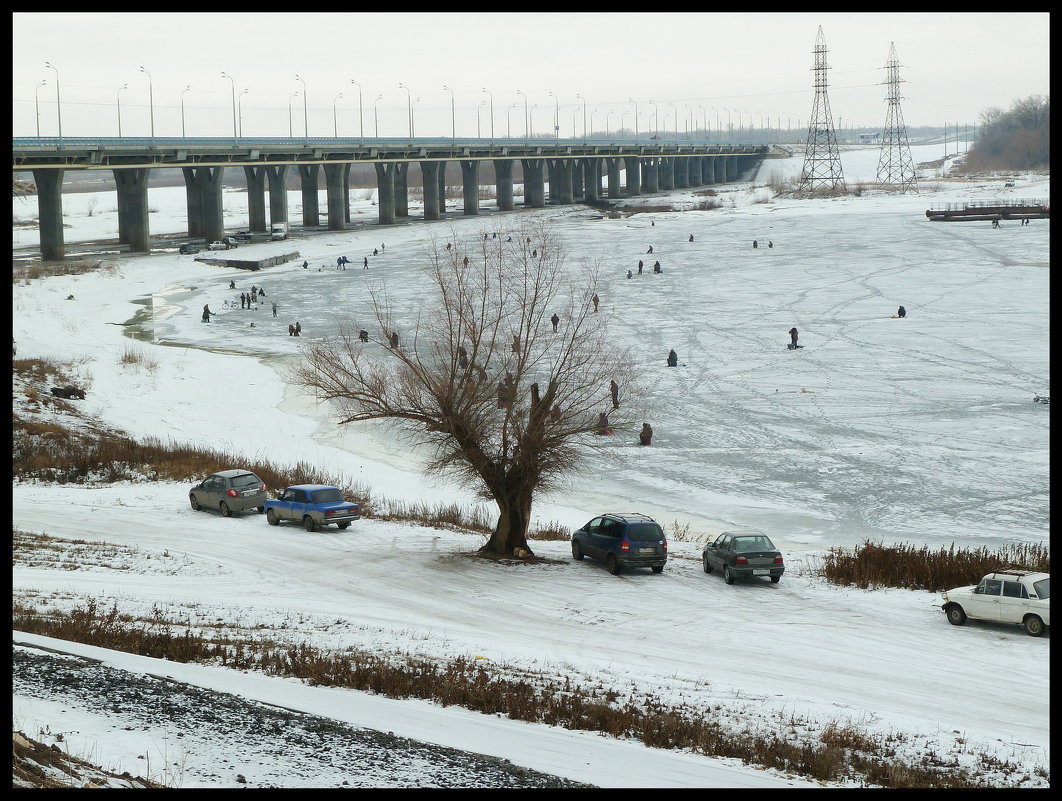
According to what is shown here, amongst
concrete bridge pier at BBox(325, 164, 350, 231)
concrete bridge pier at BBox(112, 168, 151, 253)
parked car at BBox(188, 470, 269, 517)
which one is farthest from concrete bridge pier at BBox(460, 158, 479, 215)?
parked car at BBox(188, 470, 269, 517)

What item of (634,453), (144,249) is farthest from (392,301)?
(144,249)

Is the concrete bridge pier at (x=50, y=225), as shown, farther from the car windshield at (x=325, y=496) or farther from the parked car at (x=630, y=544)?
the parked car at (x=630, y=544)

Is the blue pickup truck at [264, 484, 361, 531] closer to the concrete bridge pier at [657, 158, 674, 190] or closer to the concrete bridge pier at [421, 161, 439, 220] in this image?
the concrete bridge pier at [421, 161, 439, 220]

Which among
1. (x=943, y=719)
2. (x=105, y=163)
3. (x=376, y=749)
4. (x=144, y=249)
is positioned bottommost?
(x=943, y=719)

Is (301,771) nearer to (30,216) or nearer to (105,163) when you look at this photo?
(105,163)

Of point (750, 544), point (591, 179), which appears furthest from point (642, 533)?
point (591, 179)

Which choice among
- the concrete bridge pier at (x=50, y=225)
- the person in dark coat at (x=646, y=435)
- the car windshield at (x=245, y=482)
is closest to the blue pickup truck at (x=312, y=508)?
the car windshield at (x=245, y=482)

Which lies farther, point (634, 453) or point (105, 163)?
point (105, 163)
